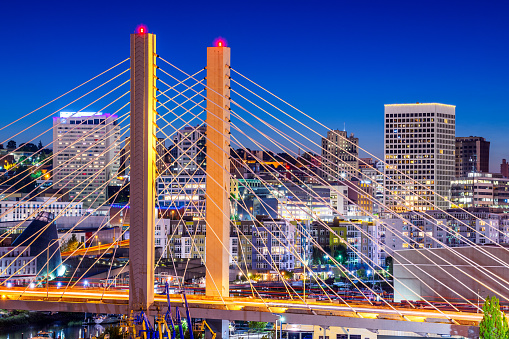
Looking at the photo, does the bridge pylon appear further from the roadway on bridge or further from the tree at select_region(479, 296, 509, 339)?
the tree at select_region(479, 296, 509, 339)

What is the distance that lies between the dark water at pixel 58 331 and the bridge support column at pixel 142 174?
14549 millimetres

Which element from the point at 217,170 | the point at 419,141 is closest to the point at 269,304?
the point at 217,170

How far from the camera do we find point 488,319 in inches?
367

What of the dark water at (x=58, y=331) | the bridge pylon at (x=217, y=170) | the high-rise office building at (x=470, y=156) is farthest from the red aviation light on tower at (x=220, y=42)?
A: the high-rise office building at (x=470, y=156)

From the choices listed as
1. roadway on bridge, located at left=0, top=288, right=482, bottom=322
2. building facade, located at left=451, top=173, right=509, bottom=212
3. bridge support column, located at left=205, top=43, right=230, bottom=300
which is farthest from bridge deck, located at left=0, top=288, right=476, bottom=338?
building facade, located at left=451, top=173, right=509, bottom=212

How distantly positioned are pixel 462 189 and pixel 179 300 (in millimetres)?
59744

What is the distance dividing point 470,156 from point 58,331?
66149mm

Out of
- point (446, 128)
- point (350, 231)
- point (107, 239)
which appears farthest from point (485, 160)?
point (107, 239)

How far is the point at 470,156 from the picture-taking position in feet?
271

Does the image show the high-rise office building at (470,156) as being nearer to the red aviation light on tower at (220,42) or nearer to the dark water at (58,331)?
the dark water at (58,331)

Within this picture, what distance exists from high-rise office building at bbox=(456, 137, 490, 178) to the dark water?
6295 centimetres

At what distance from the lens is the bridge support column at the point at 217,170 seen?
1068 centimetres

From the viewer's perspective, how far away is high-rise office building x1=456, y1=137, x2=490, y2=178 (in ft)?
269

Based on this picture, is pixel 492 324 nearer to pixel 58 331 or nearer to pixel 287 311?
pixel 287 311
